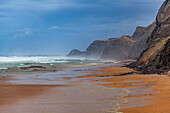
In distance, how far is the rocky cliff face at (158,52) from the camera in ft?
54.6

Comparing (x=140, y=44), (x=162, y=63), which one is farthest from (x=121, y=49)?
(x=162, y=63)

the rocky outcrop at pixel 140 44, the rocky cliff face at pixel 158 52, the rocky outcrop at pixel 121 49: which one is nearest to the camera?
the rocky cliff face at pixel 158 52

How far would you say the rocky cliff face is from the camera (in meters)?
16.6

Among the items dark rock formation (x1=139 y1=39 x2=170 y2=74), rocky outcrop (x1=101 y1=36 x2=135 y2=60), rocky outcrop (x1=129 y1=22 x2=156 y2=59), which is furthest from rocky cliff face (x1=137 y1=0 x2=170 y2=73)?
rocky outcrop (x1=101 y1=36 x2=135 y2=60)

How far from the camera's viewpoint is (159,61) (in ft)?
56.6

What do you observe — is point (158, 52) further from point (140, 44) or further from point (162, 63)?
point (140, 44)

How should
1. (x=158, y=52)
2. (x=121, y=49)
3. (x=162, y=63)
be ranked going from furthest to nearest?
(x=121, y=49) < (x=158, y=52) < (x=162, y=63)

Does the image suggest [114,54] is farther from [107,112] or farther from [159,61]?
[107,112]

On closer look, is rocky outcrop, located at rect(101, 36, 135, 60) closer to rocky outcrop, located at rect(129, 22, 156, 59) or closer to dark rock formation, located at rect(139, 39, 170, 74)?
rocky outcrop, located at rect(129, 22, 156, 59)

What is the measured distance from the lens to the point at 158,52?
18656mm

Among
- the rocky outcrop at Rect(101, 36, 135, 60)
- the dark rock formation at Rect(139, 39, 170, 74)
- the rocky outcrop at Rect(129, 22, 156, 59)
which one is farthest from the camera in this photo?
the rocky outcrop at Rect(101, 36, 135, 60)

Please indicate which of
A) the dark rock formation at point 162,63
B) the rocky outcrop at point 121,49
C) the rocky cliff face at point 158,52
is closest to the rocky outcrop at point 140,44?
the rocky outcrop at point 121,49

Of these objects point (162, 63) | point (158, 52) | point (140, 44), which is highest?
point (140, 44)

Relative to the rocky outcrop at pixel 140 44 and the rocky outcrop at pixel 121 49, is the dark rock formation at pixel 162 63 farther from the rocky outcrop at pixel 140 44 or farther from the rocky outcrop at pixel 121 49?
the rocky outcrop at pixel 121 49
